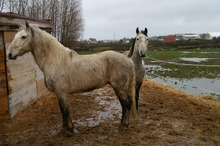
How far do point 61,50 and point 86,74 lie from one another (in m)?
0.72

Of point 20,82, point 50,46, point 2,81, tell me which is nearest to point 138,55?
point 50,46

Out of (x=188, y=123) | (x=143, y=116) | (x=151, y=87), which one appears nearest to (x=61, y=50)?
(x=143, y=116)

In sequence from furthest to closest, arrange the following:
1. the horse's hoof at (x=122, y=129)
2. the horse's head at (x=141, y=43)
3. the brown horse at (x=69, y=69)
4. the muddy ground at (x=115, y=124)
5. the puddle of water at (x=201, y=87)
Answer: the puddle of water at (x=201, y=87)
the horse's head at (x=141, y=43)
the horse's hoof at (x=122, y=129)
the muddy ground at (x=115, y=124)
the brown horse at (x=69, y=69)

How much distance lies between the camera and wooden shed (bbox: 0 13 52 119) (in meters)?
4.01

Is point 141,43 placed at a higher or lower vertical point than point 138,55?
higher

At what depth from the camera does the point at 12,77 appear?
4.23 m

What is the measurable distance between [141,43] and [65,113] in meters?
2.65

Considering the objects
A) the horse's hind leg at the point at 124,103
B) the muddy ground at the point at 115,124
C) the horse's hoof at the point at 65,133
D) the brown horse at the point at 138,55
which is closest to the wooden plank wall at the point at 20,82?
the muddy ground at the point at 115,124

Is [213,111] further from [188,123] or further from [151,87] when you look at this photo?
[151,87]

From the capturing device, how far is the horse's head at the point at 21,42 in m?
2.88

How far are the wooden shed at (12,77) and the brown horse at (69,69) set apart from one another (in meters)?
1.37

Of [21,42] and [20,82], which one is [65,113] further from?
[20,82]

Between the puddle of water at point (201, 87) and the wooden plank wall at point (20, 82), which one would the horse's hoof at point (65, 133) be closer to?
the wooden plank wall at point (20, 82)

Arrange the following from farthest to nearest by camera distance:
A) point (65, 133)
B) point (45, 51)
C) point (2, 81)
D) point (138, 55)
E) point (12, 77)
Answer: point (138, 55), point (12, 77), point (2, 81), point (65, 133), point (45, 51)
